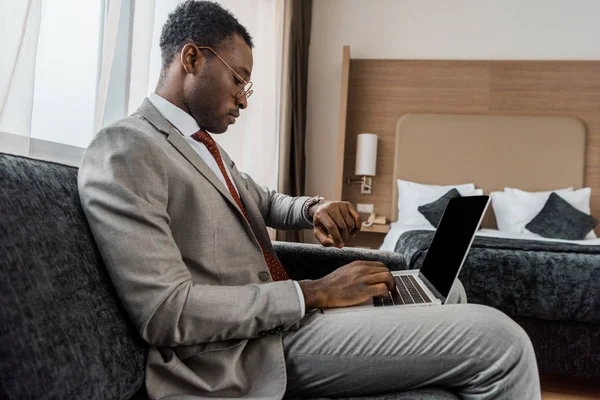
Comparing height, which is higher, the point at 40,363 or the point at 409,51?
the point at 409,51

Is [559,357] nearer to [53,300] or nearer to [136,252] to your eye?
[136,252]

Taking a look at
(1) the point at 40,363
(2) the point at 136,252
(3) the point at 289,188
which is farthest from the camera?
(3) the point at 289,188

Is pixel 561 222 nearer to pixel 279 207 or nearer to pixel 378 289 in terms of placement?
pixel 279 207

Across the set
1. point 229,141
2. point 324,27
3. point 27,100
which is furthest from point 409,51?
point 27,100

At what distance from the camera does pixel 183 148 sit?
105 centimetres

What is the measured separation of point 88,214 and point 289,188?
10.3 ft

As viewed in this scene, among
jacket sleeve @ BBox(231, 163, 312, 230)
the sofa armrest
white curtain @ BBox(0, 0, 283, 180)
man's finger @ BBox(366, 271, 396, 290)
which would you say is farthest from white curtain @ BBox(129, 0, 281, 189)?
man's finger @ BBox(366, 271, 396, 290)

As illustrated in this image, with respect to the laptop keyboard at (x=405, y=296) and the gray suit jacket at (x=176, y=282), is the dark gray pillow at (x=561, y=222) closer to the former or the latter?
the laptop keyboard at (x=405, y=296)

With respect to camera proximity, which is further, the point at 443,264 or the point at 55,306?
the point at 443,264

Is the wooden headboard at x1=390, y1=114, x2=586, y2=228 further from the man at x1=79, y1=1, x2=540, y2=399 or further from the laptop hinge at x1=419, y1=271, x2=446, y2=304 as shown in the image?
the man at x1=79, y1=1, x2=540, y2=399

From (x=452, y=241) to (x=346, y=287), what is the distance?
444mm

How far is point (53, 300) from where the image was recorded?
2.23 ft

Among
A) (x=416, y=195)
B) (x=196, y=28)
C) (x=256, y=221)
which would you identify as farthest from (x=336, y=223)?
(x=416, y=195)

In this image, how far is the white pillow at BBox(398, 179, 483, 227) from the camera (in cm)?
381
